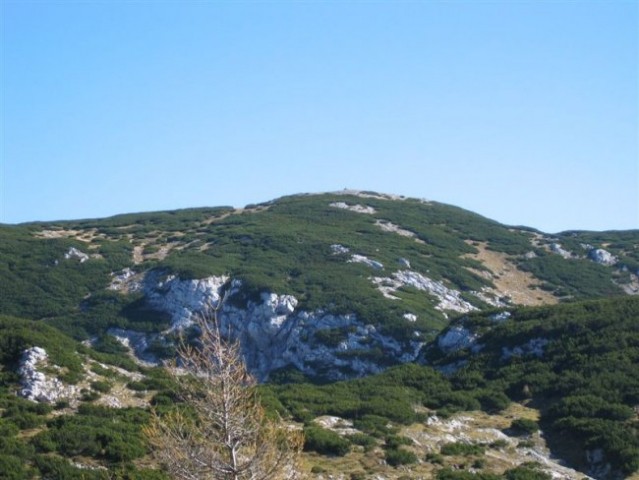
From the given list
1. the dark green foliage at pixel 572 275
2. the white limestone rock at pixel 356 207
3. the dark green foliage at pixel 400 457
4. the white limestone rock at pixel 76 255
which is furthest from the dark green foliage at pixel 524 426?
the white limestone rock at pixel 356 207

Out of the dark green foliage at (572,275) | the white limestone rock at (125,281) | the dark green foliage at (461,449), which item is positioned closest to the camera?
A: the dark green foliage at (461,449)

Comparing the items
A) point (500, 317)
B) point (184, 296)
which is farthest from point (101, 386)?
point (184, 296)

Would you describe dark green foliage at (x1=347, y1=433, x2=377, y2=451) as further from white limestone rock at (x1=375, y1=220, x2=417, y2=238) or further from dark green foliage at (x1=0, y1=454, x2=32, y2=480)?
white limestone rock at (x1=375, y1=220, x2=417, y2=238)

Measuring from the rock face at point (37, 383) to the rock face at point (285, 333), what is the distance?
79.6 feet

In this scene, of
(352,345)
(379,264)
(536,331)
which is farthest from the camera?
(379,264)

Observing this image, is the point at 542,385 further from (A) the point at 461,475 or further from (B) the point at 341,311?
(B) the point at 341,311

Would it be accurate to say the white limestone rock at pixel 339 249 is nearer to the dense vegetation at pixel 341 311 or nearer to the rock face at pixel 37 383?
the dense vegetation at pixel 341 311

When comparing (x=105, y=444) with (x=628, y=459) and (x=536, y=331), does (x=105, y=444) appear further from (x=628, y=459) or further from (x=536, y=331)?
(x=536, y=331)

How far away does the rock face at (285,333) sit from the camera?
51.7m

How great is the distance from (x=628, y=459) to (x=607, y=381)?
261 inches

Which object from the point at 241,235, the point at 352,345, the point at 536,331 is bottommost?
the point at 352,345

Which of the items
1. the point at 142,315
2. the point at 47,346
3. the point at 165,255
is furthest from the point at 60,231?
the point at 47,346

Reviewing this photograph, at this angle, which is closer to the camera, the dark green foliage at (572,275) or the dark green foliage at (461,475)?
the dark green foliage at (461,475)

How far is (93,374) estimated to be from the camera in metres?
27.1
